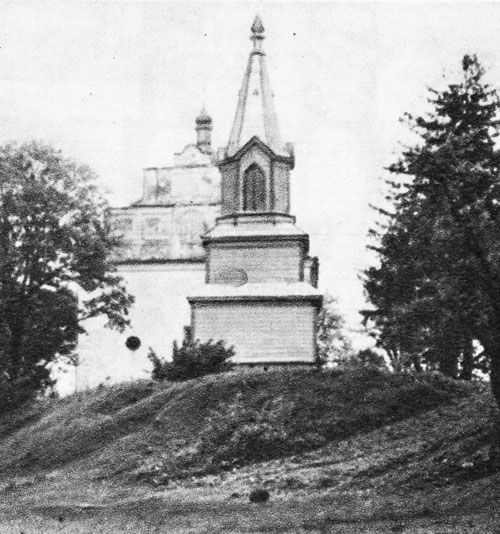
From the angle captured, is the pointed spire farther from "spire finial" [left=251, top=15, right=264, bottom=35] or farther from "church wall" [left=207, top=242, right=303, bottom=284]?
"church wall" [left=207, top=242, right=303, bottom=284]

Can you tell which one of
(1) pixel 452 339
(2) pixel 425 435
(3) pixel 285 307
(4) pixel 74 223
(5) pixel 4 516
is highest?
(4) pixel 74 223

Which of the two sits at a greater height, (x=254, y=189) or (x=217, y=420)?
(x=254, y=189)

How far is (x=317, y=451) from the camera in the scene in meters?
21.4

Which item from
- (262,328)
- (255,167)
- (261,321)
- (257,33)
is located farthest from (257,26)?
(262,328)

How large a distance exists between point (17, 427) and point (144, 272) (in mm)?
22573

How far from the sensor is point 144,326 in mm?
50938

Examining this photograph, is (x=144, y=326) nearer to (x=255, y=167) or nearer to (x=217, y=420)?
(x=255, y=167)

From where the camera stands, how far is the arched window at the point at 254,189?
136ft

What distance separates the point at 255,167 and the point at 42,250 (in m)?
11.2

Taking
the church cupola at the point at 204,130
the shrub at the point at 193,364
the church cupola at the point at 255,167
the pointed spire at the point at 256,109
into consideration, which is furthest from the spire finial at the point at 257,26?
the shrub at the point at 193,364

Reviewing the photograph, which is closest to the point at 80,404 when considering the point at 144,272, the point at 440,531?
the point at 440,531

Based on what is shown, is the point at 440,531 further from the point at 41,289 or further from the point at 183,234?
the point at 183,234

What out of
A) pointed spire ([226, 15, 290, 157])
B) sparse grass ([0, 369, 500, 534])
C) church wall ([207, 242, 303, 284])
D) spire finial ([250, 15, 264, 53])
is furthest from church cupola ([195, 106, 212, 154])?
sparse grass ([0, 369, 500, 534])

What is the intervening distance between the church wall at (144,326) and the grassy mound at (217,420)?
2102cm
